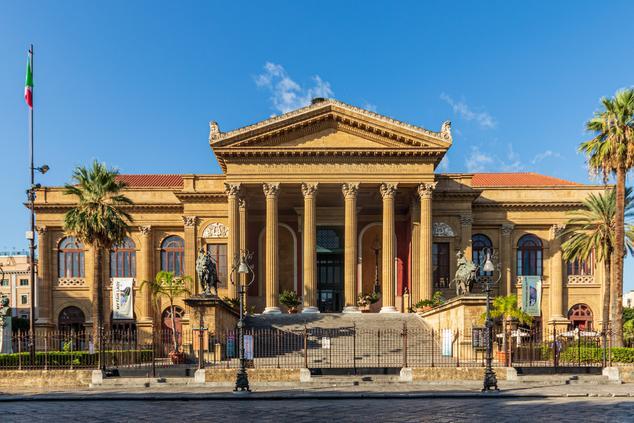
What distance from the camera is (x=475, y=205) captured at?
156ft

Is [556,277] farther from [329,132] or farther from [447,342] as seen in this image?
[447,342]

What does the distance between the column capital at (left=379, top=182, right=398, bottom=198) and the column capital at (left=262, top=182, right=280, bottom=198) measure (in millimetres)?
6806

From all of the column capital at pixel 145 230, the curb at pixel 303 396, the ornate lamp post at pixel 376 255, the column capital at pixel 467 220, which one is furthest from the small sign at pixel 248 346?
the column capital at pixel 145 230

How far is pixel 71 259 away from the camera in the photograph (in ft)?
159

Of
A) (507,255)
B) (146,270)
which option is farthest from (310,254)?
(507,255)

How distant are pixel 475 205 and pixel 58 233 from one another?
31505 mm

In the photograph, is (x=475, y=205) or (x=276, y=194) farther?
(x=475, y=205)

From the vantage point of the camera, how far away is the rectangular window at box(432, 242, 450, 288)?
149 ft

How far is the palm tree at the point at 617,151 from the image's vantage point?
33031 millimetres

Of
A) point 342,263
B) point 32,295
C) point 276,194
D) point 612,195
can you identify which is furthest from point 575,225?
point 32,295

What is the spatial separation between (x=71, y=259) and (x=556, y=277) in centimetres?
3631

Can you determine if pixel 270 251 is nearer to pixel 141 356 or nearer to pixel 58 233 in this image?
pixel 141 356

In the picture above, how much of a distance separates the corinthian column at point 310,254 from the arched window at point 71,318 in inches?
736

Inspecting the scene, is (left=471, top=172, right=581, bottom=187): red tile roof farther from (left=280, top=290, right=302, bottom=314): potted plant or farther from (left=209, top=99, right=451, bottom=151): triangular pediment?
(left=280, top=290, right=302, bottom=314): potted plant
